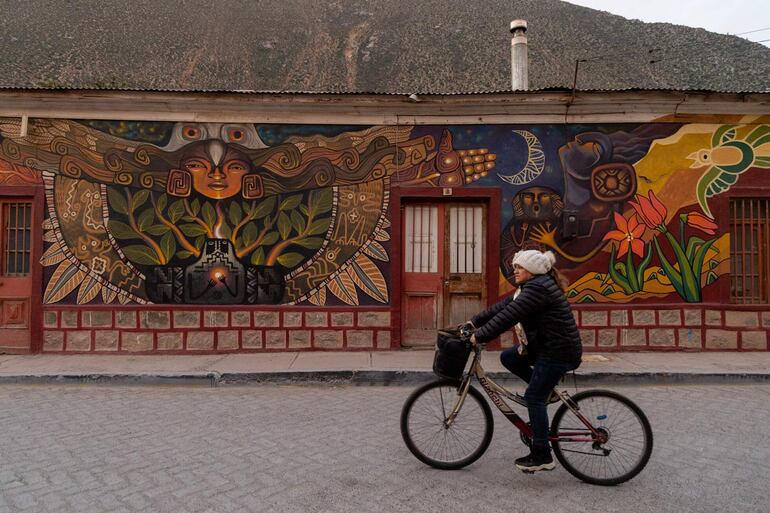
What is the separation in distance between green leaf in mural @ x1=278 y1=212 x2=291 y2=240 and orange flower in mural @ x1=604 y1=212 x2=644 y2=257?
5.14 m

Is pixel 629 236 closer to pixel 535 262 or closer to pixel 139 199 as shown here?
pixel 535 262

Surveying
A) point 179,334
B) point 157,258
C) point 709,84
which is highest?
point 709,84

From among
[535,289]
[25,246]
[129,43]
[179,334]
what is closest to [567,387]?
[535,289]

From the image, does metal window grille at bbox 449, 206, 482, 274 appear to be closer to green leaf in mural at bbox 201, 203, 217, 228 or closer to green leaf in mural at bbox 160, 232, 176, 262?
green leaf in mural at bbox 201, 203, 217, 228

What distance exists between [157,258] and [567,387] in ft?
20.8

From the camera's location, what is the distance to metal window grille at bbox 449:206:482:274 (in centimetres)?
811

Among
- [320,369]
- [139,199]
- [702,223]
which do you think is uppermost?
[139,199]

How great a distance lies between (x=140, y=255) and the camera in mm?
7680

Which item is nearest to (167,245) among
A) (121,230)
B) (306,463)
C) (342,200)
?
(121,230)

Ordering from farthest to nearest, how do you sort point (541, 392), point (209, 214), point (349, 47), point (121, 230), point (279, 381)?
1. point (349, 47)
2. point (209, 214)
3. point (121, 230)
4. point (279, 381)
5. point (541, 392)

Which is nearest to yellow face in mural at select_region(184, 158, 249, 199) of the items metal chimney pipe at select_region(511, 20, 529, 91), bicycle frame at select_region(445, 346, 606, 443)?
bicycle frame at select_region(445, 346, 606, 443)

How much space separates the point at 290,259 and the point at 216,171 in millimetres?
1850

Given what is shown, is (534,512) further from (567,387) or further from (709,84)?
(709,84)

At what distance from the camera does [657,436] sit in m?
4.31
